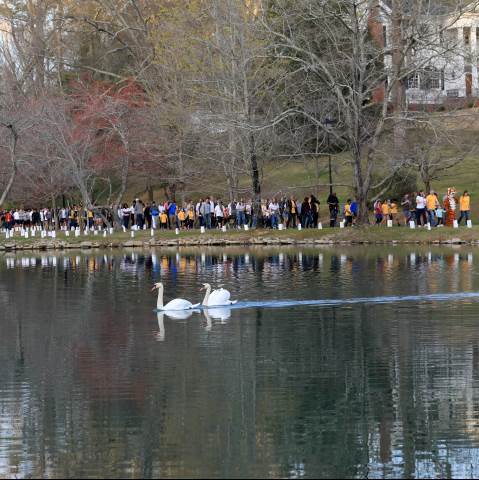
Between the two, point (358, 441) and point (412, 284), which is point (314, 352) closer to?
point (358, 441)

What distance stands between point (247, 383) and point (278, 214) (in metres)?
42.9

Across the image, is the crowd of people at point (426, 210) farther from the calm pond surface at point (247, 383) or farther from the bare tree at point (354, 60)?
the calm pond surface at point (247, 383)

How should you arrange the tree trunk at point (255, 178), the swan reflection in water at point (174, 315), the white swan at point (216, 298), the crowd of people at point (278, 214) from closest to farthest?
the swan reflection in water at point (174, 315)
the white swan at point (216, 298)
the crowd of people at point (278, 214)
the tree trunk at point (255, 178)

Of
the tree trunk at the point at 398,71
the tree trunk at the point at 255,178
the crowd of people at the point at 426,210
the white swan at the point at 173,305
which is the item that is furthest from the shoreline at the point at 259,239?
the white swan at the point at 173,305

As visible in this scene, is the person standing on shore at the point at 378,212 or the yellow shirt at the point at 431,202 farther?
the person standing on shore at the point at 378,212

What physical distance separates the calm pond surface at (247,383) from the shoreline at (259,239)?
17451 millimetres

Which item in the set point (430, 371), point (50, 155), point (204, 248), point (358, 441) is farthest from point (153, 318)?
point (50, 155)

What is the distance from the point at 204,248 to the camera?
57562 millimetres

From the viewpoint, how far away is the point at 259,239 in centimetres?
5878

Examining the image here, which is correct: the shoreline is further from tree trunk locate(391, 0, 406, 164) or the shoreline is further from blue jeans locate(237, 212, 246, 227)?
tree trunk locate(391, 0, 406, 164)

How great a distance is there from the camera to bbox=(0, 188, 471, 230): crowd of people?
191ft

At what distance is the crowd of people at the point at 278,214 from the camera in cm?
5828

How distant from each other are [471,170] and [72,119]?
23.3 meters

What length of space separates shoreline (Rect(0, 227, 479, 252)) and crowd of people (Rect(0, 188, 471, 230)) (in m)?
1.85
